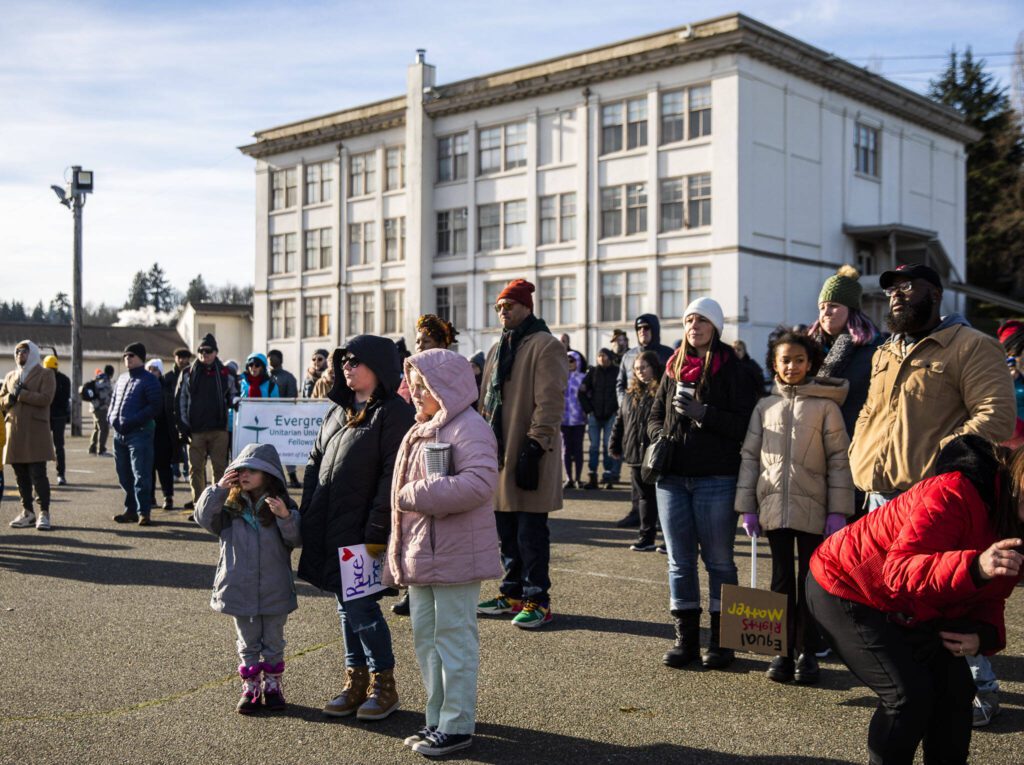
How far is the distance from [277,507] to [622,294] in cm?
3174

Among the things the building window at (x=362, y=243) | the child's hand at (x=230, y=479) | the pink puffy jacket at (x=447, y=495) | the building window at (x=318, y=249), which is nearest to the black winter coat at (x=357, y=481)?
the pink puffy jacket at (x=447, y=495)

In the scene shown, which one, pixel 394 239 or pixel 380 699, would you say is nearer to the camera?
pixel 380 699

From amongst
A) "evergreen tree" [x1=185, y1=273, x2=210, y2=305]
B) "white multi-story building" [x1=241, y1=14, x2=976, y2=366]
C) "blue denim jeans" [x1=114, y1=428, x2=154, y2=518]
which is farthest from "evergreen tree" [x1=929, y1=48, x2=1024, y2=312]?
"evergreen tree" [x1=185, y1=273, x2=210, y2=305]

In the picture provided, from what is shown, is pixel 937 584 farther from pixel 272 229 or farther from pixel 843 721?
pixel 272 229

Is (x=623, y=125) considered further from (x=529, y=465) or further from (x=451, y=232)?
(x=529, y=465)

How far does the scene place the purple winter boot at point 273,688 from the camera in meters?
5.30

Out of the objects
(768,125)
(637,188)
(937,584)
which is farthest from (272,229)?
(937,584)

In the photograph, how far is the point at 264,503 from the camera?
543 centimetres

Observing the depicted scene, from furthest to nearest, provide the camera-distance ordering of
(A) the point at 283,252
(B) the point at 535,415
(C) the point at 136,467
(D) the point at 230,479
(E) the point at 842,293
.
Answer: (A) the point at 283,252
(C) the point at 136,467
(B) the point at 535,415
(E) the point at 842,293
(D) the point at 230,479

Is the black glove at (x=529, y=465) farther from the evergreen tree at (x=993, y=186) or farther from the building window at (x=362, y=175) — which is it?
the evergreen tree at (x=993, y=186)

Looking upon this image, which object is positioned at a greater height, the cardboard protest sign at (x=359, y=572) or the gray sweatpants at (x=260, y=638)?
the cardboard protest sign at (x=359, y=572)

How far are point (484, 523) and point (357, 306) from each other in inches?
1631

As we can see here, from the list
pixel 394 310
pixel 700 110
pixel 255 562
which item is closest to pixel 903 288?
pixel 255 562

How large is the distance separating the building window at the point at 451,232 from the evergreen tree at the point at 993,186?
2276 centimetres
